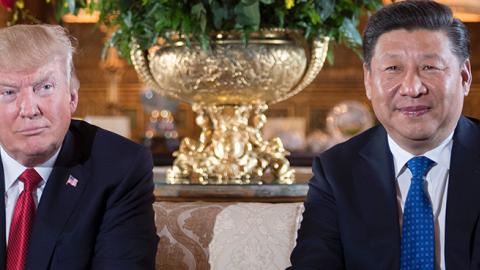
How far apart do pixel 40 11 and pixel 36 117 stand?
6982 millimetres

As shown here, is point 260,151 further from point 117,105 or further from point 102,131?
point 117,105

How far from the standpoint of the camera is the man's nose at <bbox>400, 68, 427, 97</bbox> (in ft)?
5.64

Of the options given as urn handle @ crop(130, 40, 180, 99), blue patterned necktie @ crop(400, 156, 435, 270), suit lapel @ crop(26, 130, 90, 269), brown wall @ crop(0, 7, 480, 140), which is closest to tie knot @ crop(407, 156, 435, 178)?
blue patterned necktie @ crop(400, 156, 435, 270)

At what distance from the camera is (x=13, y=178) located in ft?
6.15

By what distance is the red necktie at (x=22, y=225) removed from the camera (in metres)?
1.86

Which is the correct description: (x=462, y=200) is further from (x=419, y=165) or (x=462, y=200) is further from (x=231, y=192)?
(x=231, y=192)

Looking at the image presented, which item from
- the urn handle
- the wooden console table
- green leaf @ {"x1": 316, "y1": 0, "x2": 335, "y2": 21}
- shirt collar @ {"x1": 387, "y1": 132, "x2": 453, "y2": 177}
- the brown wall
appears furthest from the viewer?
the brown wall

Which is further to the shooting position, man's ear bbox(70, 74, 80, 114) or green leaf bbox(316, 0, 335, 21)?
green leaf bbox(316, 0, 335, 21)

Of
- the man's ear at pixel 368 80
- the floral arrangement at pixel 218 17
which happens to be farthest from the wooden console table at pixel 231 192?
the man's ear at pixel 368 80

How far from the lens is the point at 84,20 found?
8734 millimetres

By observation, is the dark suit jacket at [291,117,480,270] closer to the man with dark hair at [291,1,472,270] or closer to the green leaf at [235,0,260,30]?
the man with dark hair at [291,1,472,270]

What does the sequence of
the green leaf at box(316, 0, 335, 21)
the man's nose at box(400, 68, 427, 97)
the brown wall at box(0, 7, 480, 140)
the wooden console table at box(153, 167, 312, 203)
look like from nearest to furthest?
1. the man's nose at box(400, 68, 427, 97)
2. the wooden console table at box(153, 167, 312, 203)
3. the green leaf at box(316, 0, 335, 21)
4. the brown wall at box(0, 7, 480, 140)

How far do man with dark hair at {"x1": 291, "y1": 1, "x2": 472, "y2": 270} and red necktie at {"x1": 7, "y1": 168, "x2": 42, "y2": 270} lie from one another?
1.84 feet

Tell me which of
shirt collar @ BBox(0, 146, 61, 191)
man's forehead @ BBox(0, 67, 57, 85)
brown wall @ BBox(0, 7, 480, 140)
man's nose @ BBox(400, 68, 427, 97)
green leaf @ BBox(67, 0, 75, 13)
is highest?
green leaf @ BBox(67, 0, 75, 13)
